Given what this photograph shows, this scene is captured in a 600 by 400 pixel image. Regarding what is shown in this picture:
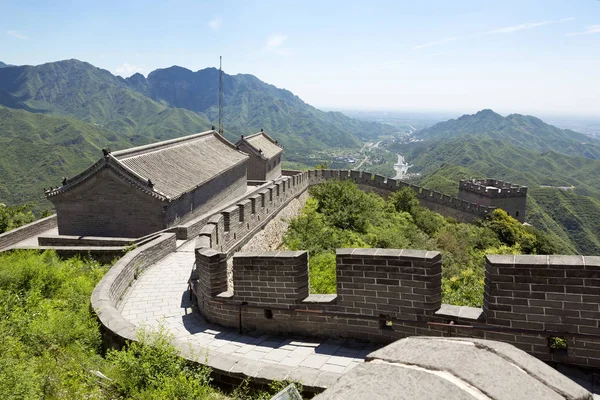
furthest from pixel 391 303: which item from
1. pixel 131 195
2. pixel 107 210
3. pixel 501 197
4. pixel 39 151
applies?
pixel 39 151

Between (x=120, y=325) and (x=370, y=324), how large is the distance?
3284mm

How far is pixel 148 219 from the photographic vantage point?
15359 millimetres

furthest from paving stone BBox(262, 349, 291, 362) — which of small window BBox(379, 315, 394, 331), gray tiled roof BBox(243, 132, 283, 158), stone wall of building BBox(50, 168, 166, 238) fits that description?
gray tiled roof BBox(243, 132, 283, 158)

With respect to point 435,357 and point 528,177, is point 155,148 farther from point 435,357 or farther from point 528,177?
point 528,177

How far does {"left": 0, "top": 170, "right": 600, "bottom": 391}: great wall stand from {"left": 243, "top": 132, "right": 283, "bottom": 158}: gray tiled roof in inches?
848

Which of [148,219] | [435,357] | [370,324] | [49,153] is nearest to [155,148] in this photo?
[148,219]

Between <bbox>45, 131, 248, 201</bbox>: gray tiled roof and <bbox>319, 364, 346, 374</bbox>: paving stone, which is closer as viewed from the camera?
<bbox>319, 364, 346, 374</bbox>: paving stone

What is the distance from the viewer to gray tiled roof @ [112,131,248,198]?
632 inches

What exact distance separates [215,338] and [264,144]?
25.4 m

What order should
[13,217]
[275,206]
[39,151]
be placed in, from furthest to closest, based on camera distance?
[39,151], [13,217], [275,206]

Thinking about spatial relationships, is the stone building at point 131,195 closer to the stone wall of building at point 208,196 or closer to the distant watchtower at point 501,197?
the stone wall of building at point 208,196

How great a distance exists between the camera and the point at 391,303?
5543 mm

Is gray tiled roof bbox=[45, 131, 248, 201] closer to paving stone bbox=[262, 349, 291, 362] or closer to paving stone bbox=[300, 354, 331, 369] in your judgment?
paving stone bbox=[262, 349, 291, 362]

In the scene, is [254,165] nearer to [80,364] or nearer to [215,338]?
[215,338]
